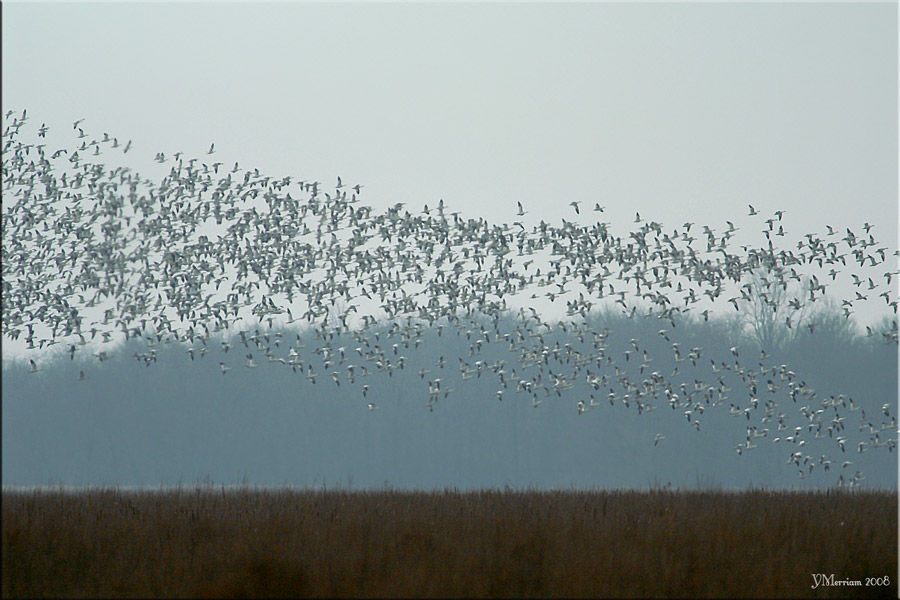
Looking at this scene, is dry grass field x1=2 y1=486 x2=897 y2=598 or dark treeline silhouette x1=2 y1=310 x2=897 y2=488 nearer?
dry grass field x1=2 y1=486 x2=897 y2=598

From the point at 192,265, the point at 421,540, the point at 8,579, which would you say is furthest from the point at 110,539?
the point at 192,265

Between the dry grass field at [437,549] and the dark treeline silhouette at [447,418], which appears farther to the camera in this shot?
the dark treeline silhouette at [447,418]

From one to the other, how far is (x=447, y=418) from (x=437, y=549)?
→ 39.7m

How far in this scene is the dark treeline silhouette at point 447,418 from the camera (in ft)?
145

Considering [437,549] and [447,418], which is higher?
[437,549]

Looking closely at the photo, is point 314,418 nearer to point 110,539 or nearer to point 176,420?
point 176,420

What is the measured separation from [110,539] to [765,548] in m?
8.00

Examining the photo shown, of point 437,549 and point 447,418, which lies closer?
point 437,549

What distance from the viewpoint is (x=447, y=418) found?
50.7 m

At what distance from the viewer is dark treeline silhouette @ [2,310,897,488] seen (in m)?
44.3

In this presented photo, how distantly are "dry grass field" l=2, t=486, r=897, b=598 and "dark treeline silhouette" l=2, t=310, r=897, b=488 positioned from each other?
28.3 m

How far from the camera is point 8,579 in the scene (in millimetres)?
9805

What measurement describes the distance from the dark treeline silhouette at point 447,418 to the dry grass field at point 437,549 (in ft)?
92.7

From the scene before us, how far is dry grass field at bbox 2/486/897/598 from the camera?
9773mm
